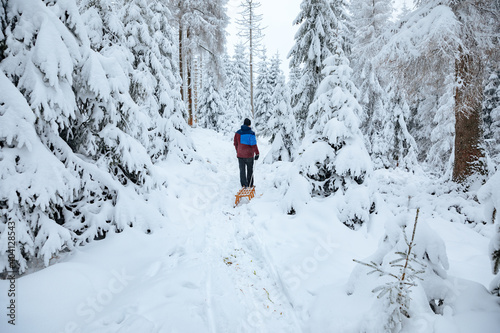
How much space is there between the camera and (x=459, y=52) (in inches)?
249

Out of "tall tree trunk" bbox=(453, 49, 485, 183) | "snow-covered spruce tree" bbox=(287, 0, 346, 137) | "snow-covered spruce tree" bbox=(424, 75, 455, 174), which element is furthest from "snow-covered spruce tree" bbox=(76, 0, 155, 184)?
"snow-covered spruce tree" bbox=(424, 75, 455, 174)

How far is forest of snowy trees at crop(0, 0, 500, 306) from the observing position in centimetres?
337

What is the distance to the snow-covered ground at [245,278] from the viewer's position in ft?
8.88

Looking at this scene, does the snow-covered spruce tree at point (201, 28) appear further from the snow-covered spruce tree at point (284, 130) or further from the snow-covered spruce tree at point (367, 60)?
the snow-covered spruce tree at point (367, 60)

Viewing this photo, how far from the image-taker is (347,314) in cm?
279

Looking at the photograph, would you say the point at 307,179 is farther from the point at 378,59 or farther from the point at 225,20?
the point at 225,20

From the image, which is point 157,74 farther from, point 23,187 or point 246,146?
point 23,187

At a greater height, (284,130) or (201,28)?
(201,28)

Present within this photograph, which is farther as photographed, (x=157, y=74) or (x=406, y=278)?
(x=157, y=74)

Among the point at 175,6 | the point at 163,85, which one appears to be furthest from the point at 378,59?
the point at 175,6

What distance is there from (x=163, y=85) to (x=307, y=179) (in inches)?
306

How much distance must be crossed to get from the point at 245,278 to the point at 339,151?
394cm

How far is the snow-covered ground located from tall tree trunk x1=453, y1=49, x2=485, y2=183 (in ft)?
4.10

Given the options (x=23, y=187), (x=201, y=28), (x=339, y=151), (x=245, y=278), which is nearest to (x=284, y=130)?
(x=339, y=151)
